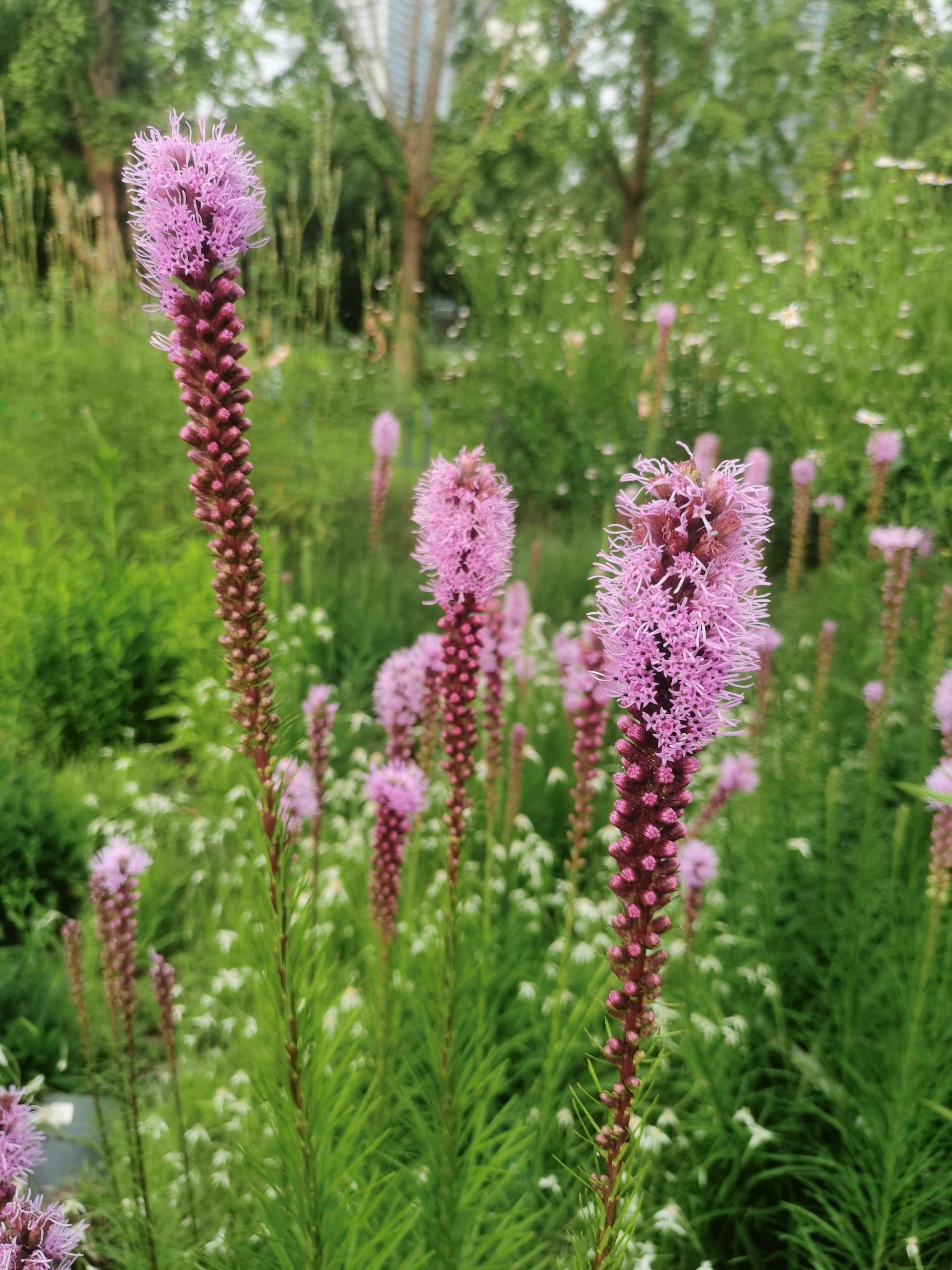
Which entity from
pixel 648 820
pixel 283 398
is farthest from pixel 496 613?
pixel 283 398

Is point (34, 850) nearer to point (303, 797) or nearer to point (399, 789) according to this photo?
point (303, 797)

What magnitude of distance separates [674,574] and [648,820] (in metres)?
0.29

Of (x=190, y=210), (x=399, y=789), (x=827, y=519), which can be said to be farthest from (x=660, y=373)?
(x=190, y=210)

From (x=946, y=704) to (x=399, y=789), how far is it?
1344 millimetres

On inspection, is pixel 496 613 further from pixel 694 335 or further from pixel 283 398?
pixel 694 335

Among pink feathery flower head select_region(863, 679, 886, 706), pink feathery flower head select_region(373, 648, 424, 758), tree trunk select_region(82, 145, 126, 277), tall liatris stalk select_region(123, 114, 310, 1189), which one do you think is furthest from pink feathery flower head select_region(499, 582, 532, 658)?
tree trunk select_region(82, 145, 126, 277)

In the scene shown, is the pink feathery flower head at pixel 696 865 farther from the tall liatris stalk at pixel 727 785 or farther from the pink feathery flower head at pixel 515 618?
the pink feathery flower head at pixel 515 618

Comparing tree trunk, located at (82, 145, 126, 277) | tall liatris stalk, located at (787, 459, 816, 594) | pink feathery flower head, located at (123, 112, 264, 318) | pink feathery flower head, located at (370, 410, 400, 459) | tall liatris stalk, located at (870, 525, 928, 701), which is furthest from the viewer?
tree trunk, located at (82, 145, 126, 277)

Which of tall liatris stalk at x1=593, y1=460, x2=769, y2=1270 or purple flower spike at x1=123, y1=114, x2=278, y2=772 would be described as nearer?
tall liatris stalk at x1=593, y1=460, x2=769, y2=1270

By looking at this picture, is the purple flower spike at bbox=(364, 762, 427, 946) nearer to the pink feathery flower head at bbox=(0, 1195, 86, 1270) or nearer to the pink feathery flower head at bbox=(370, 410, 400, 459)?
the pink feathery flower head at bbox=(0, 1195, 86, 1270)

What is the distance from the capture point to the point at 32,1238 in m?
0.99

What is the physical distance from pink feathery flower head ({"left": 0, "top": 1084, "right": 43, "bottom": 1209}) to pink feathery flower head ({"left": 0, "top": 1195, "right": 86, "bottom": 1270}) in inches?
2.9

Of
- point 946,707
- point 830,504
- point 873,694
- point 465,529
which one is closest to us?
point 465,529

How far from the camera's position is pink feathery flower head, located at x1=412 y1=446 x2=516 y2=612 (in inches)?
53.1
